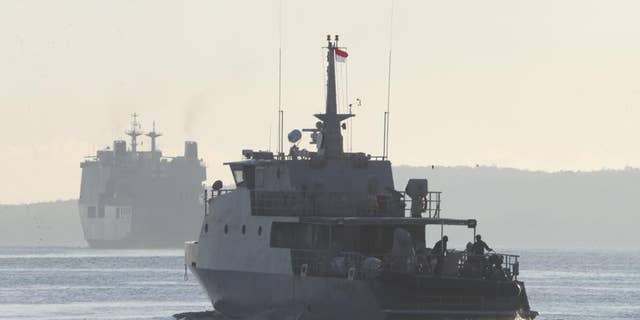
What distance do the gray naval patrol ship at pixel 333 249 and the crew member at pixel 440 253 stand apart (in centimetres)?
7

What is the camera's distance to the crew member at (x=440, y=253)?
49531 millimetres

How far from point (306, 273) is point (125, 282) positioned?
62504 mm

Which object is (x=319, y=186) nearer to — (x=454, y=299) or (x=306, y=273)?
(x=306, y=273)

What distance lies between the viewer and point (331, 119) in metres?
58.4

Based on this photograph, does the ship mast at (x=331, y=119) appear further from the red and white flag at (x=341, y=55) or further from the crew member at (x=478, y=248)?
the crew member at (x=478, y=248)

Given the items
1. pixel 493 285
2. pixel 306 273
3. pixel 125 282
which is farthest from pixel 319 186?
pixel 125 282

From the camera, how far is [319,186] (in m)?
55.9

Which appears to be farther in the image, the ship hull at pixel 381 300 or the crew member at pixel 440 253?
the crew member at pixel 440 253

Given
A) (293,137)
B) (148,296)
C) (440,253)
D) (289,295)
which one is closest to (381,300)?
(440,253)

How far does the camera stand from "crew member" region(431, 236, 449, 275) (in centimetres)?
4953

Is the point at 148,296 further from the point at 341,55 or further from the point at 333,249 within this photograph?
the point at 333,249

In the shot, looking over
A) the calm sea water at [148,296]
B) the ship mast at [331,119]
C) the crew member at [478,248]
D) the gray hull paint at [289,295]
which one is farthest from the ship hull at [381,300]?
the calm sea water at [148,296]

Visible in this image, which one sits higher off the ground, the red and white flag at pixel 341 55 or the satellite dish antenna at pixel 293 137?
the red and white flag at pixel 341 55

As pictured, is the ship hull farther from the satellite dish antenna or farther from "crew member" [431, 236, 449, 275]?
the satellite dish antenna
